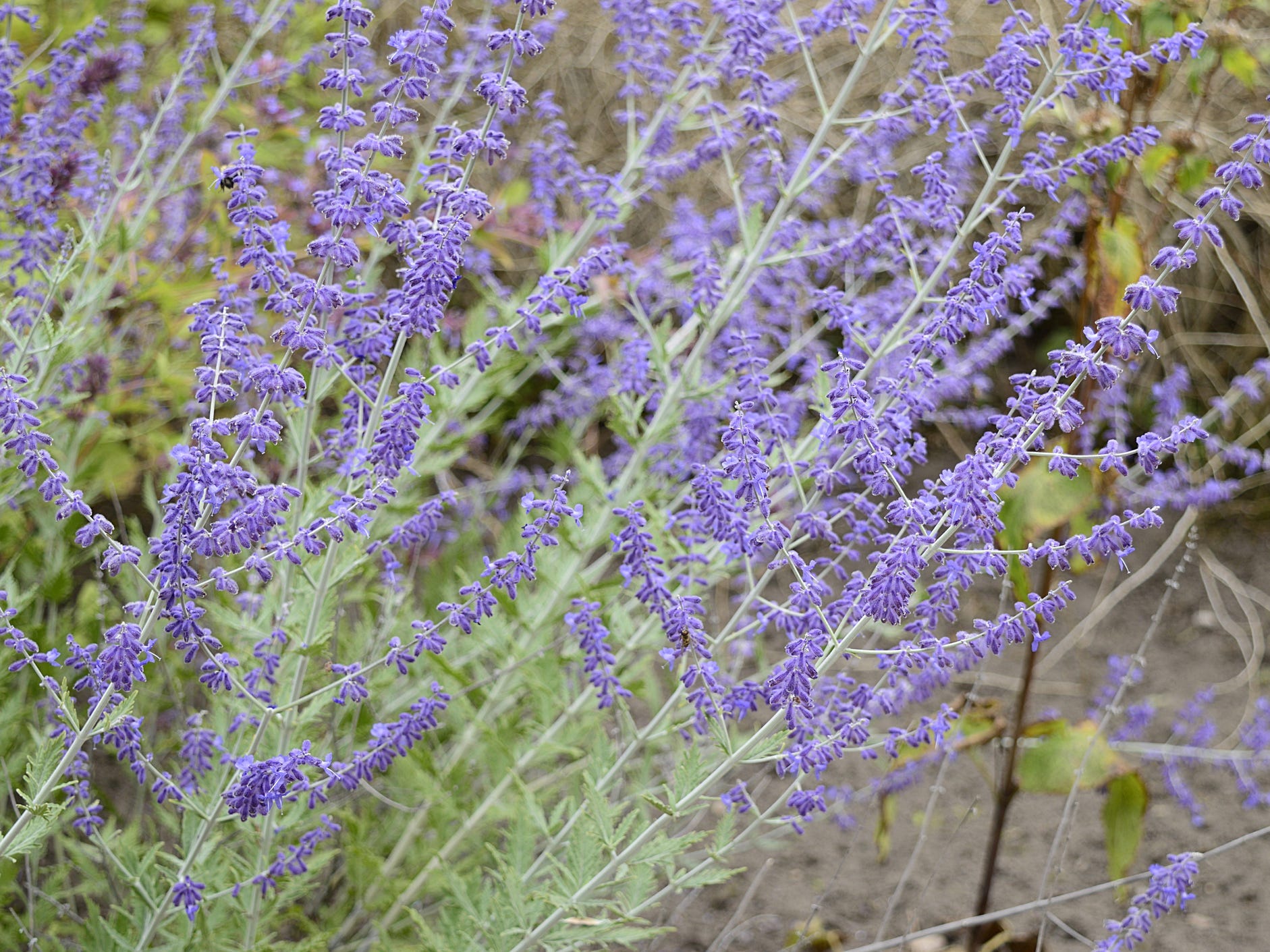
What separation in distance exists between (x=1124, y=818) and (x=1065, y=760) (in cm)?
23

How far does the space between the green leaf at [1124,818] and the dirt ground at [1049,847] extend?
35 cm

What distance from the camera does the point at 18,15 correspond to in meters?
3.65

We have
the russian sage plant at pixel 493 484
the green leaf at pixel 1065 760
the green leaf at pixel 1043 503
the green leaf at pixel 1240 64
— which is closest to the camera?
the russian sage plant at pixel 493 484

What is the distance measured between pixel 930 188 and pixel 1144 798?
172 cm

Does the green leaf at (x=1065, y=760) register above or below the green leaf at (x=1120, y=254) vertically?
below

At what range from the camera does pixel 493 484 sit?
189 inches

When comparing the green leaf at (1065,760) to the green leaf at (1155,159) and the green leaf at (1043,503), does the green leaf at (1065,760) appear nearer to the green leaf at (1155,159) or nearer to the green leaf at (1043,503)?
the green leaf at (1043,503)

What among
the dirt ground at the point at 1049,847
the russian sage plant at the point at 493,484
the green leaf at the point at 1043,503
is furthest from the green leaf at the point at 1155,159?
the dirt ground at the point at 1049,847

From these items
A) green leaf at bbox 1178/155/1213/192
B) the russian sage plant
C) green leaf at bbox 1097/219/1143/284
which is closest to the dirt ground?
the russian sage plant

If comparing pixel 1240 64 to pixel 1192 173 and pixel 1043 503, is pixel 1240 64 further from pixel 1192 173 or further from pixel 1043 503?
pixel 1043 503

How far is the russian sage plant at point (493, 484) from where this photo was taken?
211cm

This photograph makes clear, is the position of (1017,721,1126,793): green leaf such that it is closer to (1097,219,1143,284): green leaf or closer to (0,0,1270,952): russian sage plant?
(0,0,1270,952): russian sage plant

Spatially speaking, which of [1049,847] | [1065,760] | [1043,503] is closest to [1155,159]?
[1043,503]

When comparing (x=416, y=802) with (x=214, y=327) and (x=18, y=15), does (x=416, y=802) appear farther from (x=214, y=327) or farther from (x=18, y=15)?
(x=18, y=15)
